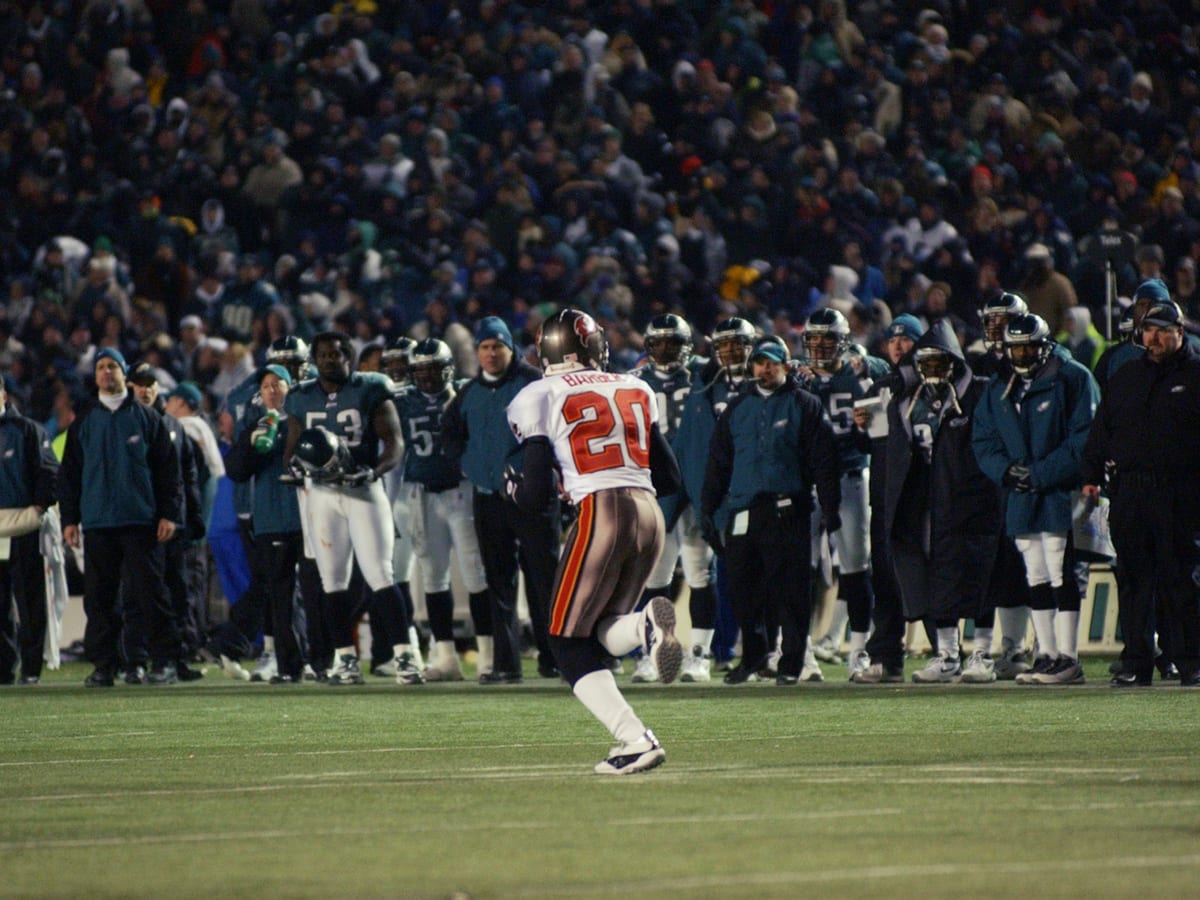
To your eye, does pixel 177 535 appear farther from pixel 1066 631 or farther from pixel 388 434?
pixel 1066 631

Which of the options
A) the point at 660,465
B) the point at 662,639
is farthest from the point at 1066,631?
the point at 662,639

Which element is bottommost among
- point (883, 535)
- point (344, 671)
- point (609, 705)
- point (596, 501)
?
point (344, 671)

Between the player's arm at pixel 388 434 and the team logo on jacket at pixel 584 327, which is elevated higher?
the team logo on jacket at pixel 584 327

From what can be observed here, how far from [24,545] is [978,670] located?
7.03 meters

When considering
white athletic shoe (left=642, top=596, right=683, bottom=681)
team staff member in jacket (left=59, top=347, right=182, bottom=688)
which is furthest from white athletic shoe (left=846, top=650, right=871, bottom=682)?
white athletic shoe (left=642, top=596, right=683, bottom=681)

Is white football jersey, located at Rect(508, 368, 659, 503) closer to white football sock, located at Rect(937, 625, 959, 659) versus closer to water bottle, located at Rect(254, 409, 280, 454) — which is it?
white football sock, located at Rect(937, 625, 959, 659)

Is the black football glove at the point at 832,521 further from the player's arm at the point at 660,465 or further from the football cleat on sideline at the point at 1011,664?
the player's arm at the point at 660,465

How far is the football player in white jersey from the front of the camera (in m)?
8.32

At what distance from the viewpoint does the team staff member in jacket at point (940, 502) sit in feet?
45.5

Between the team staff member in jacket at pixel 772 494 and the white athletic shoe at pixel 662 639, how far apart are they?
5645mm

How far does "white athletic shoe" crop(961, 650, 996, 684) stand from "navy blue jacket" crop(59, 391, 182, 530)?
5.71m

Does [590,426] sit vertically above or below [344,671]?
above

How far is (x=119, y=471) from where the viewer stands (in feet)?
49.8

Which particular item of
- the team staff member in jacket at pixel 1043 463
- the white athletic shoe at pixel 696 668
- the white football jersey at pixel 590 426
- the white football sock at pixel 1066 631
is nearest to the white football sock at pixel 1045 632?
the team staff member in jacket at pixel 1043 463
